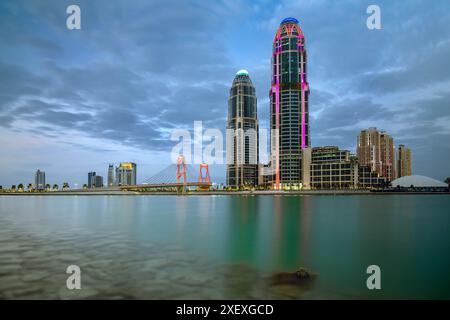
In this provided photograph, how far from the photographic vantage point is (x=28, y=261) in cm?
2511

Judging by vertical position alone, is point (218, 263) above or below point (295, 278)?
below

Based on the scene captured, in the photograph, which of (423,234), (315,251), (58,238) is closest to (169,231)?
(58,238)

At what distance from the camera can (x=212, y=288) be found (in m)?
18.7

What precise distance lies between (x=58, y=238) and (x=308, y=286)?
101ft

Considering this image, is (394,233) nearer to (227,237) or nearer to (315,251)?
(315,251)

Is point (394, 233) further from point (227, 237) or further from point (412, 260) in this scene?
point (227, 237)

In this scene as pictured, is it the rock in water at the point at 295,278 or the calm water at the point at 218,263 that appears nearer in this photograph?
the calm water at the point at 218,263

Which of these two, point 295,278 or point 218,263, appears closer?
point 295,278

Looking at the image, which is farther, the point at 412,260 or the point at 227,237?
the point at 227,237

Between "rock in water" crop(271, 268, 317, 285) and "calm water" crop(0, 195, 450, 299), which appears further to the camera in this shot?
"rock in water" crop(271, 268, 317, 285)

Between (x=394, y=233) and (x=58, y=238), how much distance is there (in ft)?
141

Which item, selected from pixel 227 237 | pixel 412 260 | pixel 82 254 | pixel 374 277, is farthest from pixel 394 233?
pixel 82 254
